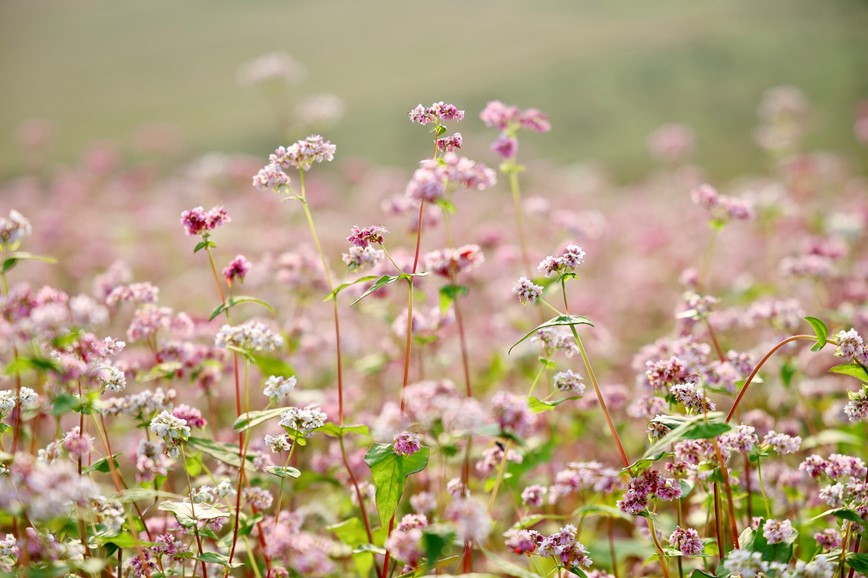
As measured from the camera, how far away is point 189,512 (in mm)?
2674

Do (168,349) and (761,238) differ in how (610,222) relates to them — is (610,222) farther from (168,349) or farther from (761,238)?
(168,349)

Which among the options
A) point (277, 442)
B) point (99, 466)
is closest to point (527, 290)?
point (277, 442)

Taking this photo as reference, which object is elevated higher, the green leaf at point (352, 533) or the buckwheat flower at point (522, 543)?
the buckwheat flower at point (522, 543)

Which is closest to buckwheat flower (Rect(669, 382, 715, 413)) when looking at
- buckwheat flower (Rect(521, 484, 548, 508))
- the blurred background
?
buckwheat flower (Rect(521, 484, 548, 508))

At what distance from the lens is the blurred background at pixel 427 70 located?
2295cm

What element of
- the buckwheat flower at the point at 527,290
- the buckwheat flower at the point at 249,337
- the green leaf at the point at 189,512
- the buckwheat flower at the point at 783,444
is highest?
the buckwheat flower at the point at 527,290

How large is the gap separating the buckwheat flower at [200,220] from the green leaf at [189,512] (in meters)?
1.19

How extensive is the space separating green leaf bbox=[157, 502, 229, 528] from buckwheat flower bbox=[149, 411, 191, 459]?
24 centimetres

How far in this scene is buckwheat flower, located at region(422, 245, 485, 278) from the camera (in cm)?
323

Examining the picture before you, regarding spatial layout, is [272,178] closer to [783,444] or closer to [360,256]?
[360,256]

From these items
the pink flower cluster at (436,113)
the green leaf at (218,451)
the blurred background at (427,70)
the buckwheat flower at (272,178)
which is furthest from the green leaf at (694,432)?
the blurred background at (427,70)

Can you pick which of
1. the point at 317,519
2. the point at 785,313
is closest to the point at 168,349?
the point at 317,519

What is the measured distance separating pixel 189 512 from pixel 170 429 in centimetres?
36

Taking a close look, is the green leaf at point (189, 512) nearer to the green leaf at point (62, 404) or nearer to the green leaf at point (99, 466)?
the green leaf at point (99, 466)
